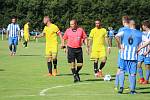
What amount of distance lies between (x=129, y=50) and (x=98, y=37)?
18.1ft

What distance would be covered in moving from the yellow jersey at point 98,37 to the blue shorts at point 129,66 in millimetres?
5428

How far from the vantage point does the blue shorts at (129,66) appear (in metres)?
14.8

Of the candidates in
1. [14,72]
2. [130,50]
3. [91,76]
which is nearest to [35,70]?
[14,72]

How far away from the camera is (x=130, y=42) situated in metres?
14.8

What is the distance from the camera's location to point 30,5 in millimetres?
79562

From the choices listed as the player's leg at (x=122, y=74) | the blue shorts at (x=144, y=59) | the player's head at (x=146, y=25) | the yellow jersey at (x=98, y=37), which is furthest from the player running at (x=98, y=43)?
the player's leg at (x=122, y=74)

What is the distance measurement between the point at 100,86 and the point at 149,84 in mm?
1794

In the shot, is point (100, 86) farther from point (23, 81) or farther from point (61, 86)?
point (23, 81)

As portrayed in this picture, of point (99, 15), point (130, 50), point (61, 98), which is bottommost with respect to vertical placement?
point (61, 98)

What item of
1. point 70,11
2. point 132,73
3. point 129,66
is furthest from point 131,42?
point 70,11

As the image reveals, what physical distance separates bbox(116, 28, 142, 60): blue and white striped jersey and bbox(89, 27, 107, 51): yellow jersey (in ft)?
17.8

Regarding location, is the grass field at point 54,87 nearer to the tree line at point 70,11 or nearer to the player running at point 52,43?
the player running at point 52,43

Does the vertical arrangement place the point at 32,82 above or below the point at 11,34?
below

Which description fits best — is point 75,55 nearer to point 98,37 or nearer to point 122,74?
point 98,37
